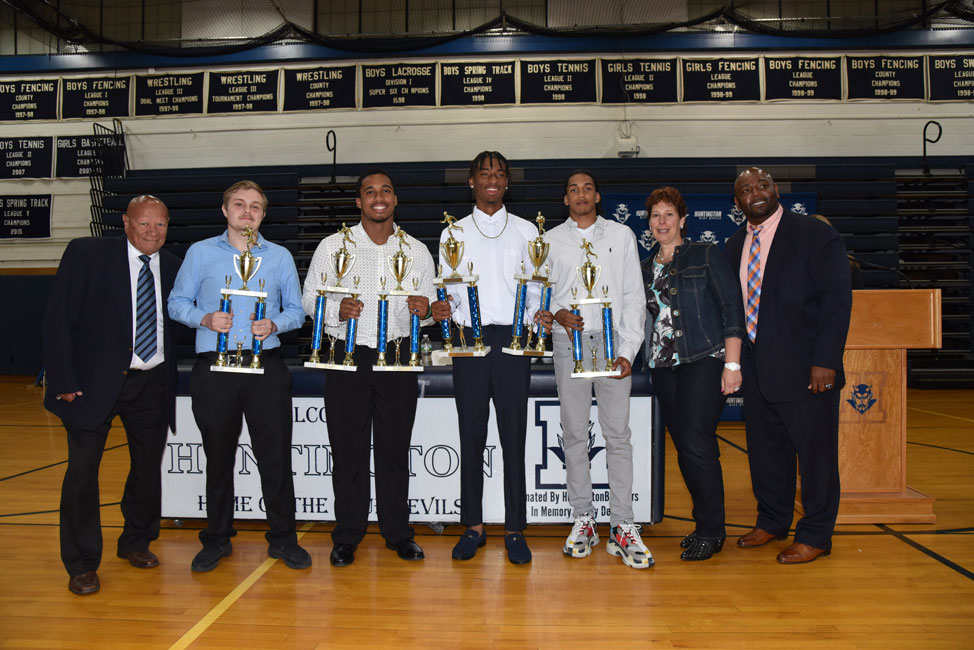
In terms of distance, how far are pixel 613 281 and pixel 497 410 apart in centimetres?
77

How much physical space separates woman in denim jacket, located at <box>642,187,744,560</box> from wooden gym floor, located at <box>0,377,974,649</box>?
1.07 ft

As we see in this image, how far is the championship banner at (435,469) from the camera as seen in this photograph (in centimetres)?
339

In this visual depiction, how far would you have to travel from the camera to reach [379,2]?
9438mm

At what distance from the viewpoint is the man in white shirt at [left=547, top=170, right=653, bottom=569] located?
9.74 feet

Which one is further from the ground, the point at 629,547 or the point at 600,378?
the point at 600,378

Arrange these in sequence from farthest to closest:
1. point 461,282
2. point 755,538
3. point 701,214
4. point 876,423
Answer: point 701,214, point 876,423, point 755,538, point 461,282

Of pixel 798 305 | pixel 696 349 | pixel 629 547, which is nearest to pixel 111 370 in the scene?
pixel 629 547

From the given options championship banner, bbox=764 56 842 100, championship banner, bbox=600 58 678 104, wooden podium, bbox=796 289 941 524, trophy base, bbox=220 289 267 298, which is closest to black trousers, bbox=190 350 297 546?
trophy base, bbox=220 289 267 298

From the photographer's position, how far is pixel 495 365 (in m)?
2.96

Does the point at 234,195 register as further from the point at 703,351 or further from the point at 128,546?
the point at 703,351

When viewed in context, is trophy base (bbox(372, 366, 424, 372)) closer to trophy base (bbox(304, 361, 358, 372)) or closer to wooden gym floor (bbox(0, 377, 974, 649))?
trophy base (bbox(304, 361, 358, 372))

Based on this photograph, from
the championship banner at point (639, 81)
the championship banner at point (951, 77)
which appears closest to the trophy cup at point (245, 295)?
the championship banner at point (639, 81)

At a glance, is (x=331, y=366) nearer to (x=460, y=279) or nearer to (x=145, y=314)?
(x=460, y=279)

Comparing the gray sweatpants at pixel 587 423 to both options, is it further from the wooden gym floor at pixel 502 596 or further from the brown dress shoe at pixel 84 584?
the brown dress shoe at pixel 84 584
